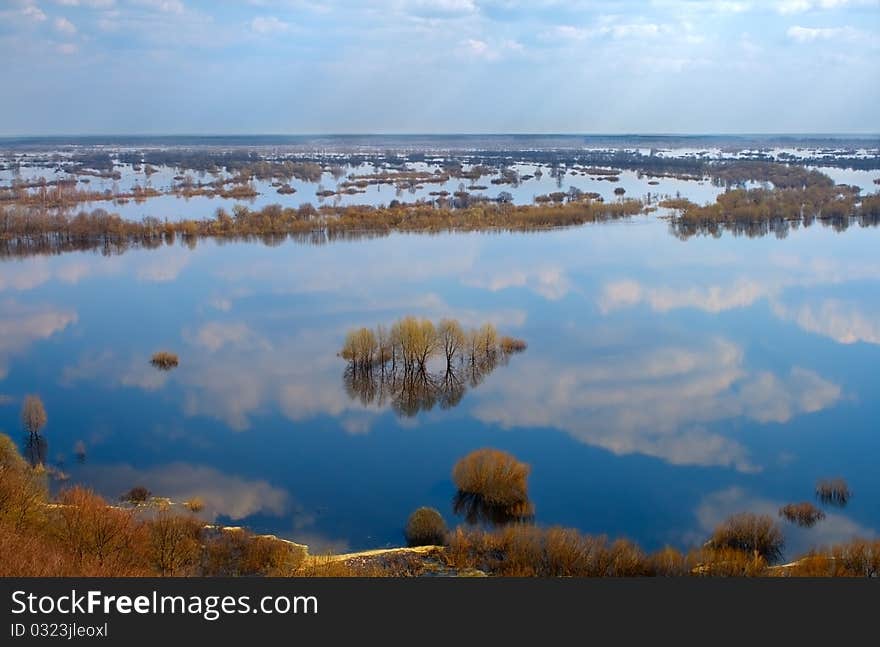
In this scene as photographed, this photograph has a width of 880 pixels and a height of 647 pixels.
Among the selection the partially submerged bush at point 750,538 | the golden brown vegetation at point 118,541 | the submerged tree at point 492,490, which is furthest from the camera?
the submerged tree at point 492,490

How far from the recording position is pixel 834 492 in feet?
28.9

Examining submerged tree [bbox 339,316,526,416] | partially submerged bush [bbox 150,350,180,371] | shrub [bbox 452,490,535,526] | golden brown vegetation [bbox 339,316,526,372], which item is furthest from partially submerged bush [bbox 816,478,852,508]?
partially submerged bush [bbox 150,350,180,371]

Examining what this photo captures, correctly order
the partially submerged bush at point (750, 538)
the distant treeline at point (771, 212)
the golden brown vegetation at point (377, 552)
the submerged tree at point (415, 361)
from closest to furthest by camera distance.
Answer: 1. the golden brown vegetation at point (377, 552)
2. the partially submerged bush at point (750, 538)
3. the submerged tree at point (415, 361)
4. the distant treeline at point (771, 212)

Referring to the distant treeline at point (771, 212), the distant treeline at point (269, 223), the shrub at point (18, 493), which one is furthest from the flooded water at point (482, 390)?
the distant treeline at point (771, 212)

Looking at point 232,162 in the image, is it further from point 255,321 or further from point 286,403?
point 286,403

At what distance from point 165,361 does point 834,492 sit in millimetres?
9656

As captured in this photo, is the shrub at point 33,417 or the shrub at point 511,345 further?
the shrub at point 511,345

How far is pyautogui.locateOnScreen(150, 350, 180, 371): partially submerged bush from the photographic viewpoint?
43.0ft

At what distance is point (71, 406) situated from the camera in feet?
37.9

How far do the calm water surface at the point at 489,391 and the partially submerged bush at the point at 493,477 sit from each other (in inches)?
11.5

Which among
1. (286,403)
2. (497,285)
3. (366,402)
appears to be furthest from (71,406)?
(497,285)

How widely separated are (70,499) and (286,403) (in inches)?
161

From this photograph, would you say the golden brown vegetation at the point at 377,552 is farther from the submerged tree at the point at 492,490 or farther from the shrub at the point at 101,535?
the submerged tree at the point at 492,490

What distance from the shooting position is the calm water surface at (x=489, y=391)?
351 inches
